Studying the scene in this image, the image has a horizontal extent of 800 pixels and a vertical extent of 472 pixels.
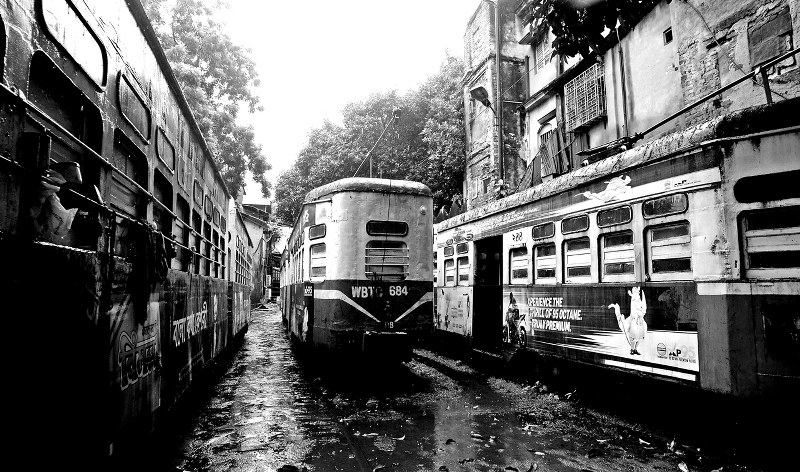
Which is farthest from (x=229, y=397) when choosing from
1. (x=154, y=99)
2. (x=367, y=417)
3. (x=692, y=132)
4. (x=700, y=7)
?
(x=700, y=7)

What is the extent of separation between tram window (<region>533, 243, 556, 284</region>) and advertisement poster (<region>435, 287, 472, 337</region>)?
2.55 m

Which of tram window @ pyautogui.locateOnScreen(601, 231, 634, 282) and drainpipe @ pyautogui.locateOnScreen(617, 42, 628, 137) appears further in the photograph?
drainpipe @ pyautogui.locateOnScreen(617, 42, 628, 137)

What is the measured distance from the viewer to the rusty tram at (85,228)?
171 cm

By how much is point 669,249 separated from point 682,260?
20 cm

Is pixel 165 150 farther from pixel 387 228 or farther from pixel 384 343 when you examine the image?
pixel 384 343

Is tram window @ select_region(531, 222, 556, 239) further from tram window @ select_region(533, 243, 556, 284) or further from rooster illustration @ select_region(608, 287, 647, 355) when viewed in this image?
rooster illustration @ select_region(608, 287, 647, 355)

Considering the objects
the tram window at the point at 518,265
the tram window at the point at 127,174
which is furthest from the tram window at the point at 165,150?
the tram window at the point at 518,265

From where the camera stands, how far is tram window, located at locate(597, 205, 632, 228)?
18.6 feet

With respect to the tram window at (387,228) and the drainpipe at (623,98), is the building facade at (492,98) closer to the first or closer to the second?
the drainpipe at (623,98)

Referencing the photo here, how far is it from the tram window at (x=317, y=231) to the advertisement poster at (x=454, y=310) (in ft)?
11.6

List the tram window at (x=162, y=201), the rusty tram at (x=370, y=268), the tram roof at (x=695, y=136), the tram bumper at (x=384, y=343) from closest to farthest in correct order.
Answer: the tram window at (x=162, y=201), the tram roof at (x=695, y=136), the tram bumper at (x=384, y=343), the rusty tram at (x=370, y=268)

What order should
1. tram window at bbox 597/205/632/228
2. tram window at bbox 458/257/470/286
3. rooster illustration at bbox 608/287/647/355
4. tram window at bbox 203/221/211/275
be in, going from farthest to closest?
tram window at bbox 458/257/470/286 → tram window at bbox 203/221/211/275 → tram window at bbox 597/205/632/228 → rooster illustration at bbox 608/287/647/355

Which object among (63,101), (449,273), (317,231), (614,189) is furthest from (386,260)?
(63,101)

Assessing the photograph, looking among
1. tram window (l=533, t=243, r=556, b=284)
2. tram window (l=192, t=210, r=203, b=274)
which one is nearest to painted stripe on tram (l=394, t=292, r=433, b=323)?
tram window (l=533, t=243, r=556, b=284)
